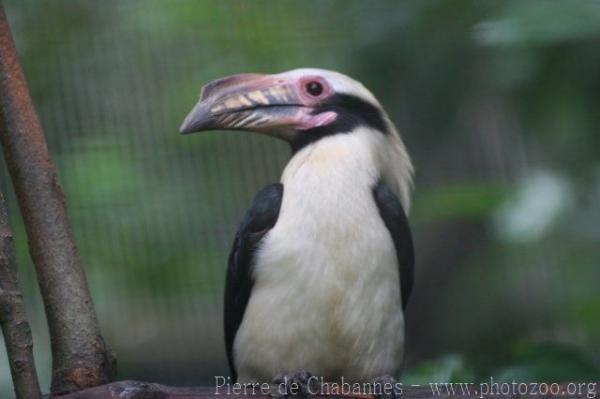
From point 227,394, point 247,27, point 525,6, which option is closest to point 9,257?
point 227,394

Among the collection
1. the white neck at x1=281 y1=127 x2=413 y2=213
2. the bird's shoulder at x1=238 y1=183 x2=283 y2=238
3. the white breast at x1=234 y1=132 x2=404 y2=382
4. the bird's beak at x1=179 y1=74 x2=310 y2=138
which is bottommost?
the white breast at x1=234 y1=132 x2=404 y2=382

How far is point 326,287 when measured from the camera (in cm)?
270

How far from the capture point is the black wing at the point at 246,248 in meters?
2.80

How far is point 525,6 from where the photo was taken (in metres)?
2.57

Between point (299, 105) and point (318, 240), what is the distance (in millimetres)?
335

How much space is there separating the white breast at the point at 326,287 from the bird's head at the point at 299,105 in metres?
0.11

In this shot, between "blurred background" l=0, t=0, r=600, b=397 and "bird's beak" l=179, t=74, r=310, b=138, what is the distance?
11.5 inches

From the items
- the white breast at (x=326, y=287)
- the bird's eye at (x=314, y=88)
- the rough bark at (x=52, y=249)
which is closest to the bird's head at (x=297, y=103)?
the bird's eye at (x=314, y=88)

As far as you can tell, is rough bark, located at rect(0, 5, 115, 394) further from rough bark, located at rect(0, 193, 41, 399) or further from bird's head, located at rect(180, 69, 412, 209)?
bird's head, located at rect(180, 69, 412, 209)

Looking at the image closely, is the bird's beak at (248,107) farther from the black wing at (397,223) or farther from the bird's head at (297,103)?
the black wing at (397,223)

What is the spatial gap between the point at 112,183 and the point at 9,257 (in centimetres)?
151

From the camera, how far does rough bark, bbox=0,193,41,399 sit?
7.27 ft

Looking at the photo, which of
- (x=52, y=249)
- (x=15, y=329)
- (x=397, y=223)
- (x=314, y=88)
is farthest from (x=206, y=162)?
(x=15, y=329)

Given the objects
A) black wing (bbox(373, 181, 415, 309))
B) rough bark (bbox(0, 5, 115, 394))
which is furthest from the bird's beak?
rough bark (bbox(0, 5, 115, 394))
